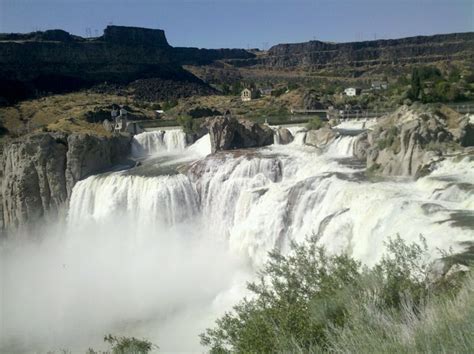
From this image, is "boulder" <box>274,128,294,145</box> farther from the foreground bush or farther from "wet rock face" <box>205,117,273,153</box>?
the foreground bush

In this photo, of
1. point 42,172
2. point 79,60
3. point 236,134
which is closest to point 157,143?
point 236,134

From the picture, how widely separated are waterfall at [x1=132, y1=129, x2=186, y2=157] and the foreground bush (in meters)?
26.8

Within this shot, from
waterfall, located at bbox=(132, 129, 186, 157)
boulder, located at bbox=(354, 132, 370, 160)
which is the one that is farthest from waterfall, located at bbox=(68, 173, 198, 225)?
boulder, located at bbox=(354, 132, 370, 160)

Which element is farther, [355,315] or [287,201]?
[287,201]

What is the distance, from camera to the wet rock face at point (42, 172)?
28.2 meters

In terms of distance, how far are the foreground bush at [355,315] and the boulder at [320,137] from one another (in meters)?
19.3

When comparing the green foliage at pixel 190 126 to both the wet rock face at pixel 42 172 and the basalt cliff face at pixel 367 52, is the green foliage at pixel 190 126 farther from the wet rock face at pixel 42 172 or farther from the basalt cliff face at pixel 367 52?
Result: the basalt cliff face at pixel 367 52

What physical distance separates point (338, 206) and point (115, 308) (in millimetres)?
10158

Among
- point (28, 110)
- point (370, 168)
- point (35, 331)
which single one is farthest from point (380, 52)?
point (35, 331)

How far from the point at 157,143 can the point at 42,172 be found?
31.0ft

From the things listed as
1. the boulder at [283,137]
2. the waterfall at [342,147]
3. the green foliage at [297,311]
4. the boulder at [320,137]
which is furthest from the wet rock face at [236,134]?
the green foliage at [297,311]

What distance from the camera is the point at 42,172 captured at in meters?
28.5

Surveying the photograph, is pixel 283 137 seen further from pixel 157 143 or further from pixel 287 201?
pixel 287 201

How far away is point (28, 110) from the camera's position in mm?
55250
